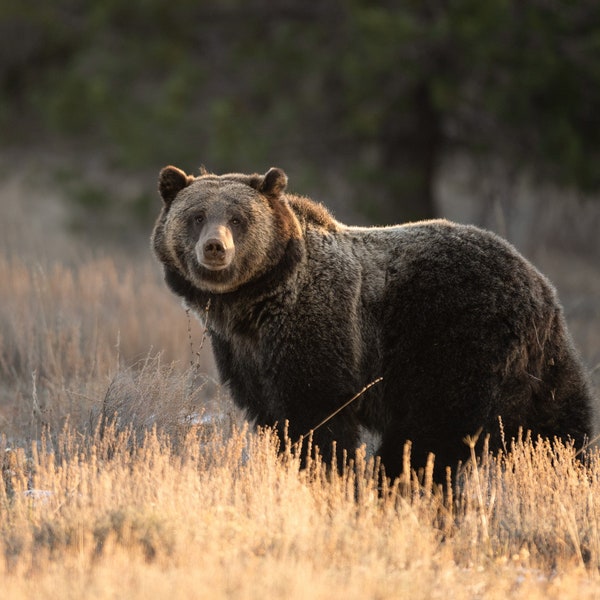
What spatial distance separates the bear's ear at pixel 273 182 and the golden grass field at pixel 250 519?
1.51 metres

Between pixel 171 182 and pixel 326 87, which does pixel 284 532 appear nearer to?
pixel 171 182

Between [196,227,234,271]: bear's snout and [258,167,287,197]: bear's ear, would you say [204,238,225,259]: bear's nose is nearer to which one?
Answer: [196,227,234,271]: bear's snout

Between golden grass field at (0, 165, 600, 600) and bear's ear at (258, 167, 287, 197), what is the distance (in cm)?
151

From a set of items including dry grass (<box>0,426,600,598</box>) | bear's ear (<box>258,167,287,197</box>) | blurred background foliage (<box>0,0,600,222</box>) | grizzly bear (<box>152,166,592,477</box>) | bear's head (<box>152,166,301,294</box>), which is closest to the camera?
dry grass (<box>0,426,600,598</box>)

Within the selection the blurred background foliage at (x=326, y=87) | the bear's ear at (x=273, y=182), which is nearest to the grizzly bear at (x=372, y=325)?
the bear's ear at (x=273, y=182)

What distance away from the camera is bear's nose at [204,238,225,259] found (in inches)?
234

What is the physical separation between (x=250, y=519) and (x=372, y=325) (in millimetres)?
1637

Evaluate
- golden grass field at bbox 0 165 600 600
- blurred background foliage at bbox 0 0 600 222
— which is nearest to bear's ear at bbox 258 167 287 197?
golden grass field at bbox 0 165 600 600

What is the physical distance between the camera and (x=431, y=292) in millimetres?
6242

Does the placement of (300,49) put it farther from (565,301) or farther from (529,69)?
(565,301)

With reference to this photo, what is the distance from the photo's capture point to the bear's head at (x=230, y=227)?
6.27 metres

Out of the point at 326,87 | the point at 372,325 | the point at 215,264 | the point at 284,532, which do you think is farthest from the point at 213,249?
the point at 326,87

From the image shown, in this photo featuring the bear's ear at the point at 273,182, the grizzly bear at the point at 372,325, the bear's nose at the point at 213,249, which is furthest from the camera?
the bear's ear at the point at 273,182

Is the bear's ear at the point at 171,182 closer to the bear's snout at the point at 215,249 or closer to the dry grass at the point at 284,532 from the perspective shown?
the bear's snout at the point at 215,249
